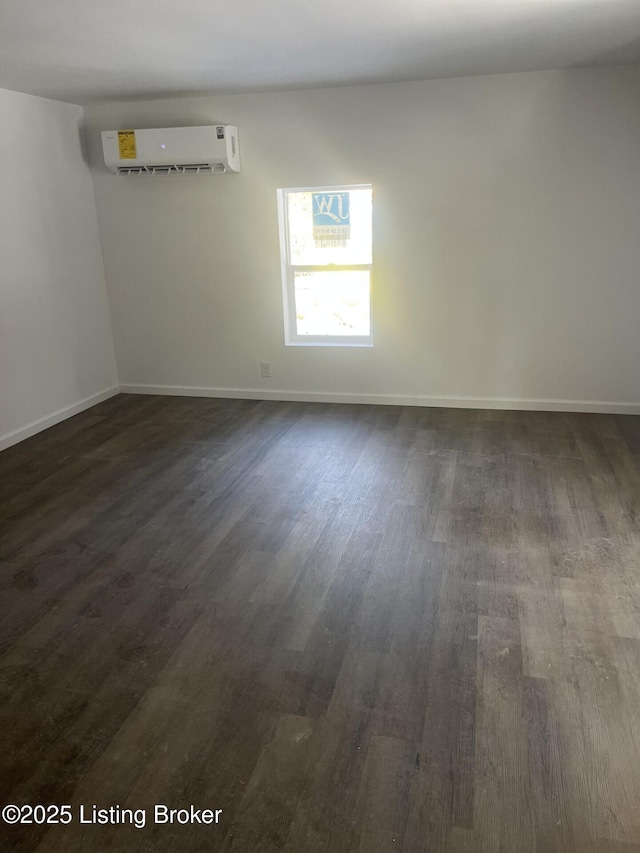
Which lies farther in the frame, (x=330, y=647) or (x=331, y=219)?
(x=331, y=219)

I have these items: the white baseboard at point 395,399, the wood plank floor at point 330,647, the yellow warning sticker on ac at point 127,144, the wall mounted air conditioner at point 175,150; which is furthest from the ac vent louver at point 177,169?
the wood plank floor at point 330,647

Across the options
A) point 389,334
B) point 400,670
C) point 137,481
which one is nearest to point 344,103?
point 389,334

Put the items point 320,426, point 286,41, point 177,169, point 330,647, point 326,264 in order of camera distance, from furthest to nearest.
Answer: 1. point 326,264
2. point 177,169
3. point 320,426
4. point 286,41
5. point 330,647

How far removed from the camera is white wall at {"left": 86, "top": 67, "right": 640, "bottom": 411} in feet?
14.1

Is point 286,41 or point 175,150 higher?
point 286,41

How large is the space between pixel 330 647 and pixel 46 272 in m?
3.78

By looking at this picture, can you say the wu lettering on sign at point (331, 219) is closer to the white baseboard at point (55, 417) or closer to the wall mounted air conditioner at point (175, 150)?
the wall mounted air conditioner at point (175, 150)

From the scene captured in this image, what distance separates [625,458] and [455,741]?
265 cm

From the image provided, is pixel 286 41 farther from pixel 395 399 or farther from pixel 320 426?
pixel 395 399

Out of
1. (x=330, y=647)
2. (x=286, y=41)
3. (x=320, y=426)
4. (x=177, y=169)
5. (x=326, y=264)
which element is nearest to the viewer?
(x=330, y=647)

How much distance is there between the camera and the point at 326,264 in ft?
16.4

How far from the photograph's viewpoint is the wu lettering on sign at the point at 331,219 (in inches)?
191

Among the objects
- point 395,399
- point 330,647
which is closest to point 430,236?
point 395,399

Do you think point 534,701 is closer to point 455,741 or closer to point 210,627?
point 455,741
